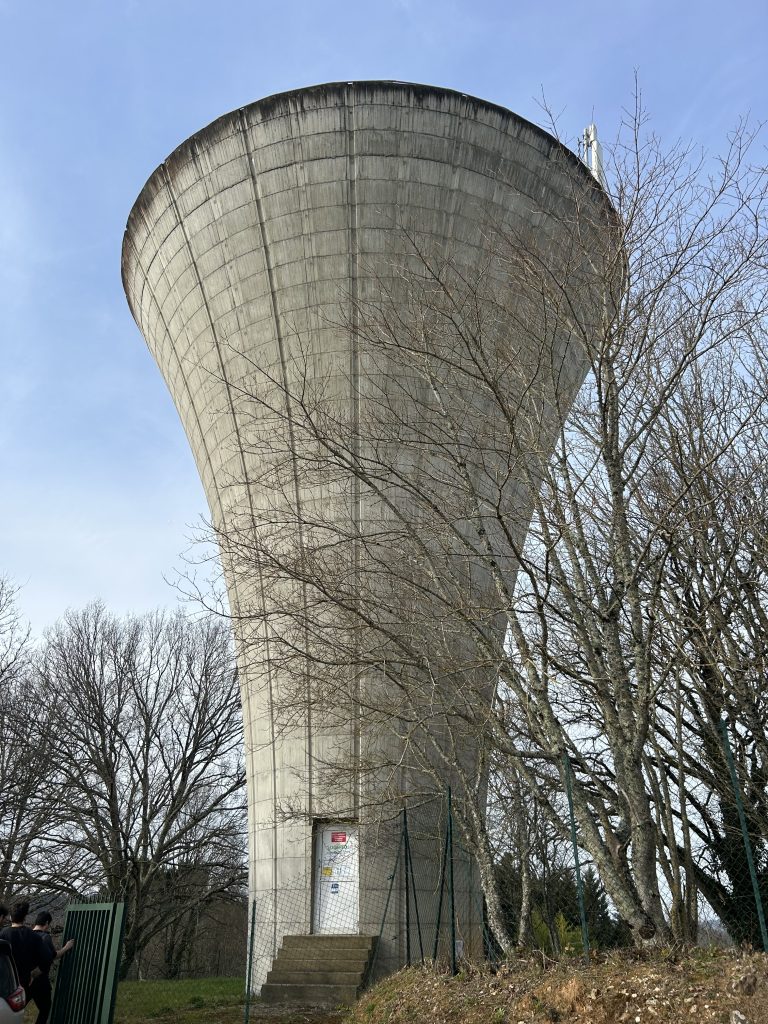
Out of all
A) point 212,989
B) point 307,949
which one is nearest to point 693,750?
point 307,949

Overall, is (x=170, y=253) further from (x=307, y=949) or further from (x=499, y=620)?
(x=307, y=949)

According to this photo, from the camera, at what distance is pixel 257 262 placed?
492 inches

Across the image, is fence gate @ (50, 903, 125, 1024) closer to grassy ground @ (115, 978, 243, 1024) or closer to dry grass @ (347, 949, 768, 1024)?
dry grass @ (347, 949, 768, 1024)

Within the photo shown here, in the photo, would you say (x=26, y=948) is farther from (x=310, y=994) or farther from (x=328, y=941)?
(x=328, y=941)

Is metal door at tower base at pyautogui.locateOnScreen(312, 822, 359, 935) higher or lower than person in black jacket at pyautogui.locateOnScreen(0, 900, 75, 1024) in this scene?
higher

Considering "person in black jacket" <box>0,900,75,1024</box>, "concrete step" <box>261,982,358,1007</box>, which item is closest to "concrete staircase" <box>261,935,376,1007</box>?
"concrete step" <box>261,982,358,1007</box>

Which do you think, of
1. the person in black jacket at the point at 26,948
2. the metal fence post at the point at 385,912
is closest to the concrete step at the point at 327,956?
the metal fence post at the point at 385,912

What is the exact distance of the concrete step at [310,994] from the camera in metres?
10.4

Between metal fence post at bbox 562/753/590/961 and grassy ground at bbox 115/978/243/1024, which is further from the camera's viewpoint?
grassy ground at bbox 115/978/243/1024

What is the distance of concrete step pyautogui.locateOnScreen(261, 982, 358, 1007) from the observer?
10.4 metres

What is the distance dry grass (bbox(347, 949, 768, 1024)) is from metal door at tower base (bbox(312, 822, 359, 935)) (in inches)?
200

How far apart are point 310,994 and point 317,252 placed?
31.0 feet

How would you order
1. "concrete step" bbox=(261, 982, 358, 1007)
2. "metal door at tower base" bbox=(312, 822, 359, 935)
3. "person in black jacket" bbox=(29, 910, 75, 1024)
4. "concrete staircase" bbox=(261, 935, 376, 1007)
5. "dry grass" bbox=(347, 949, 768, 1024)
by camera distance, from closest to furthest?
"dry grass" bbox=(347, 949, 768, 1024) → "person in black jacket" bbox=(29, 910, 75, 1024) → "concrete step" bbox=(261, 982, 358, 1007) → "concrete staircase" bbox=(261, 935, 376, 1007) → "metal door at tower base" bbox=(312, 822, 359, 935)

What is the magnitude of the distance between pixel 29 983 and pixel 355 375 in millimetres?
7771
